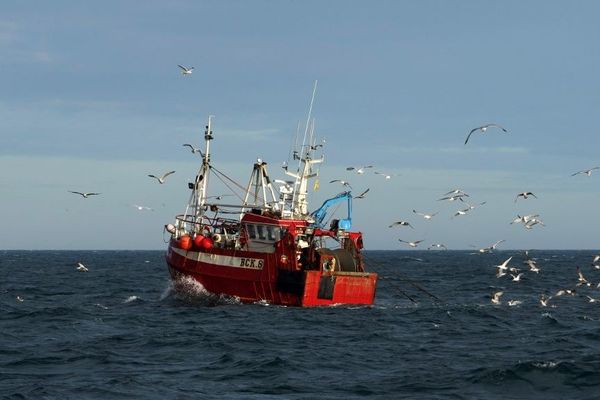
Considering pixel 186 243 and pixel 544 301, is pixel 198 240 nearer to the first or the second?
pixel 186 243

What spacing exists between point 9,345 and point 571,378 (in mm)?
19420

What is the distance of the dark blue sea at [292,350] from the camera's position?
25.3 m

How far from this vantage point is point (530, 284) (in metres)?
77.6

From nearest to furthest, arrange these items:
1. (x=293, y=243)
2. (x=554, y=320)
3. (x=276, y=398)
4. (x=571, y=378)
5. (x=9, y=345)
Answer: (x=276, y=398) < (x=571, y=378) < (x=9, y=345) < (x=554, y=320) < (x=293, y=243)

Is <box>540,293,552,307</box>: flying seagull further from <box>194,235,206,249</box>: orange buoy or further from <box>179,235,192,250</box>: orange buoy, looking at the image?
<box>179,235,192,250</box>: orange buoy

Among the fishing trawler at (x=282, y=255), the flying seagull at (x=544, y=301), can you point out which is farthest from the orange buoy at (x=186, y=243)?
the flying seagull at (x=544, y=301)

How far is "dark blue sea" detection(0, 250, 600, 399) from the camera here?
25.3 m

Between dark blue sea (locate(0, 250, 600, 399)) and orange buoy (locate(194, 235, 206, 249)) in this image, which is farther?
orange buoy (locate(194, 235, 206, 249))

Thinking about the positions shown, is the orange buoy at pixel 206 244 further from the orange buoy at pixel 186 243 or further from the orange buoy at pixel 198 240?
the orange buoy at pixel 186 243

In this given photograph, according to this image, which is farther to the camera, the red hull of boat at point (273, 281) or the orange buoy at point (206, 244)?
the orange buoy at point (206, 244)

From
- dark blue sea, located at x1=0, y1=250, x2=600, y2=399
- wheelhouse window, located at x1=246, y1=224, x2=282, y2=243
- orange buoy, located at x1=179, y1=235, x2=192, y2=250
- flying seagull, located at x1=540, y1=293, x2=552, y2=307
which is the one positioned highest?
wheelhouse window, located at x1=246, y1=224, x2=282, y2=243

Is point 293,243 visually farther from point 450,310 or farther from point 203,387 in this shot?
point 203,387

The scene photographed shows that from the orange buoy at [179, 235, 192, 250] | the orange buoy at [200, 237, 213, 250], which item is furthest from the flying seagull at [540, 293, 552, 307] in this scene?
the orange buoy at [179, 235, 192, 250]

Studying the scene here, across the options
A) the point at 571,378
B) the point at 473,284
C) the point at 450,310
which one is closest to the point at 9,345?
the point at 571,378
